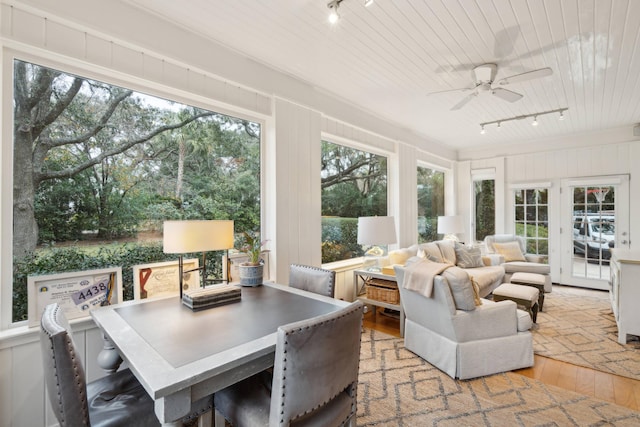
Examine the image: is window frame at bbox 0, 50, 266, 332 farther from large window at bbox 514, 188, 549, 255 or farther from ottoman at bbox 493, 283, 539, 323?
large window at bbox 514, 188, 549, 255

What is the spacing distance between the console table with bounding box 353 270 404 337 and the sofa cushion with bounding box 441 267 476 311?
0.89 meters

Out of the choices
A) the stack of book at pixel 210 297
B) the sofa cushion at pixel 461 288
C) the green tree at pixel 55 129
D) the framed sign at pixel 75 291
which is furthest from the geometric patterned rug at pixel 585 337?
the green tree at pixel 55 129

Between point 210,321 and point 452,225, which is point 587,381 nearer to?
point 210,321

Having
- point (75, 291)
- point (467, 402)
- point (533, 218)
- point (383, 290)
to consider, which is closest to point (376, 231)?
A: point (383, 290)

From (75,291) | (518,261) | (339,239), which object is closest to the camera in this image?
(75,291)

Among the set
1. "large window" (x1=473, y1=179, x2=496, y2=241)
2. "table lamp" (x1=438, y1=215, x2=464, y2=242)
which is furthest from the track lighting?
"large window" (x1=473, y1=179, x2=496, y2=241)

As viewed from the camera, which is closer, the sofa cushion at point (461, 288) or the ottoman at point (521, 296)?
the sofa cushion at point (461, 288)

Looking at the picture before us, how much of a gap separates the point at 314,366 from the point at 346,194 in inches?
124

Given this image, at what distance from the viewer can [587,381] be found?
Answer: 7.93ft

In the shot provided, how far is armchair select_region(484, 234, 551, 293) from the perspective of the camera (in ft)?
15.2

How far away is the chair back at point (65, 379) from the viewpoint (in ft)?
3.60

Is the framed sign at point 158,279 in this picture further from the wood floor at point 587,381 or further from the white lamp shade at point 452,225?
the white lamp shade at point 452,225

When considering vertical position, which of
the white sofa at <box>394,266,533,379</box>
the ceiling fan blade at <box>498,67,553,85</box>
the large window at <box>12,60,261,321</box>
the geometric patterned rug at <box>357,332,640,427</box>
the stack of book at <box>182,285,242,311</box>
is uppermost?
the ceiling fan blade at <box>498,67,553,85</box>

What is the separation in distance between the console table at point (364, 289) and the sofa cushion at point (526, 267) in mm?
2552
